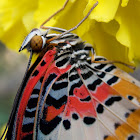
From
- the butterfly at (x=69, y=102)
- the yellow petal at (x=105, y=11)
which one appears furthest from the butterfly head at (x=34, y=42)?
the yellow petal at (x=105, y=11)

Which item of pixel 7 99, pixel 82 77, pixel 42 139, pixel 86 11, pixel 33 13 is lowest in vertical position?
pixel 42 139

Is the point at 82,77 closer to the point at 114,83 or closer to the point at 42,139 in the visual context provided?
the point at 114,83

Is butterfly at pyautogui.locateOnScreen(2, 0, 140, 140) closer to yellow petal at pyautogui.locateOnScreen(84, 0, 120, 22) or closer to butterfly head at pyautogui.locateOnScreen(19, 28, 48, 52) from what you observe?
butterfly head at pyautogui.locateOnScreen(19, 28, 48, 52)

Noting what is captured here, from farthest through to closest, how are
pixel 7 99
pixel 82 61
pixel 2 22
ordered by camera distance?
pixel 7 99 → pixel 2 22 → pixel 82 61

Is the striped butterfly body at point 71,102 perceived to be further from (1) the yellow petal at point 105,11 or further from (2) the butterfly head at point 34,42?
(1) the yellow petal at point 105,11

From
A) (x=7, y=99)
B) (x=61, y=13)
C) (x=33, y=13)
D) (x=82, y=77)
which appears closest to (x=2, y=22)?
(x=33, y=13)

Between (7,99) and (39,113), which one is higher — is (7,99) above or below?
above

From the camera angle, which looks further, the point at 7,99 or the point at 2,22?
the point at 7,99
